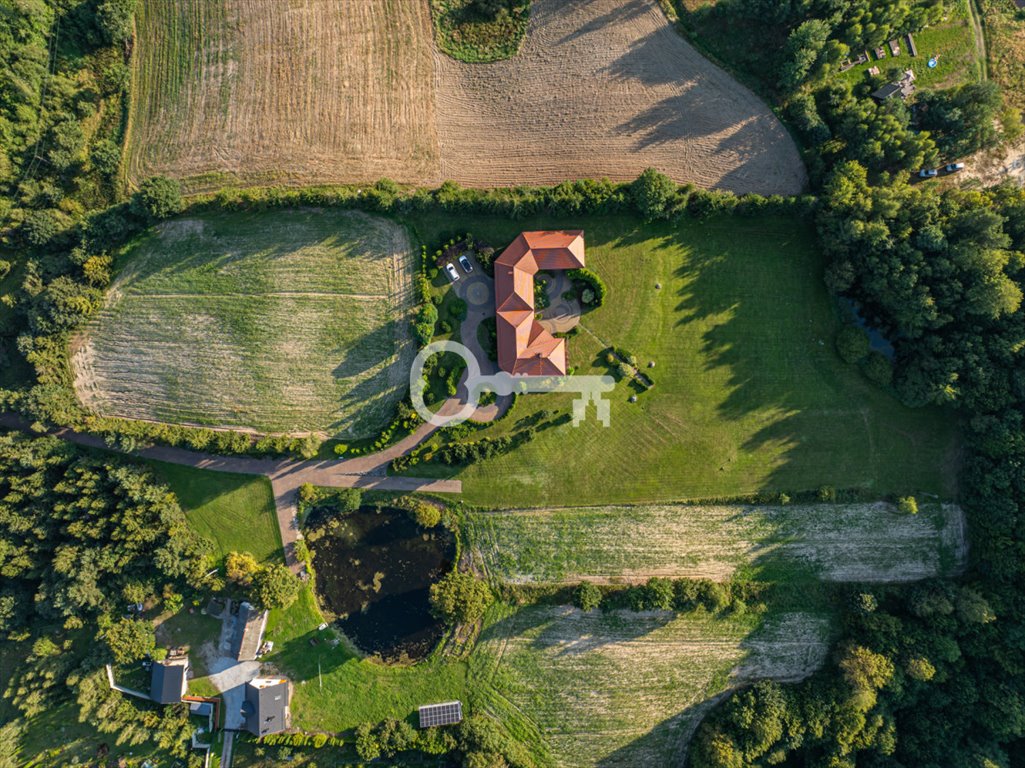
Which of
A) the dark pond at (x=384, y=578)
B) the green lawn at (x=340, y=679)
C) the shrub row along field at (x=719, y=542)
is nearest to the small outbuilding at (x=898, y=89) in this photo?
the shrub row along field at (x=719, y=542)

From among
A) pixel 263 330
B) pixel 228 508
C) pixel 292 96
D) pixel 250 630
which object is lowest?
pixel 250 630

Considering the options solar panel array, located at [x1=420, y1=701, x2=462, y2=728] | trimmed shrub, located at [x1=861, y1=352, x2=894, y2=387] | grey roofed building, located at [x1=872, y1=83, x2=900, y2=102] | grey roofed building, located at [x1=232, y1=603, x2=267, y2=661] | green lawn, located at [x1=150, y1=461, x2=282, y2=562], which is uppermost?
grey roofed building, located at [x1=872, y1=83, x2=900, y2=102]

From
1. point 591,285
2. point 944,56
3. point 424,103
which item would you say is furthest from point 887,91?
point 424,103

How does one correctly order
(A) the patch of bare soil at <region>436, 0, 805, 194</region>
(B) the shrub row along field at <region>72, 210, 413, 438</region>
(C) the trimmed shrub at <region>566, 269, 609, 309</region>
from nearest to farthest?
(C) the trimmed shrub at <region>566, 269, 609, 309</region>, (B) the shrub row along field at <region>72, 210, 413, 438</region>, (A) the patch of bare soil at <region>436, 0, 805, 194</region>

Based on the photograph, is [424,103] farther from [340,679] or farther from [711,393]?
[340,679]

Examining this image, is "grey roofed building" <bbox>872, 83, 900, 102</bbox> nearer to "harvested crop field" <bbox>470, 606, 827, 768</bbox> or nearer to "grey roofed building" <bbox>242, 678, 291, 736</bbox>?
Answer: "harvested crop field" <bbox>470, 606, 827, 768</bbox>

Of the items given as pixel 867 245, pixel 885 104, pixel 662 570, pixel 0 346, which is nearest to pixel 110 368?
pixel 0 346

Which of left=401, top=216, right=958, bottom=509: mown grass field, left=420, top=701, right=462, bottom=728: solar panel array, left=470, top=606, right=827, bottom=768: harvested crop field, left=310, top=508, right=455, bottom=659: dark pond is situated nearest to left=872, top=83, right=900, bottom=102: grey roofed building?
left=401, top=216, right=958, bottom=509: mown grass field
